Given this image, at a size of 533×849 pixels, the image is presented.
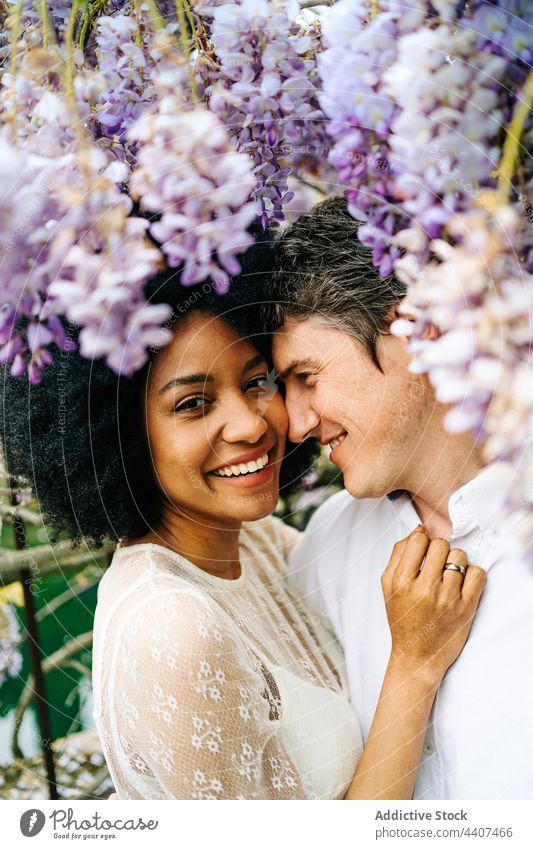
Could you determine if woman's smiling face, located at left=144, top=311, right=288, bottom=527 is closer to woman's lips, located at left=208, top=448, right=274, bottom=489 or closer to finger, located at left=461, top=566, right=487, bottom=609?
woman's lips, located at left=208, top=448, right=274, bottom=489

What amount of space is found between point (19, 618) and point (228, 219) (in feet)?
2.03

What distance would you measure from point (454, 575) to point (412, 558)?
0.05 meters

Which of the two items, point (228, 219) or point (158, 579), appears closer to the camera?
point (228, 219)

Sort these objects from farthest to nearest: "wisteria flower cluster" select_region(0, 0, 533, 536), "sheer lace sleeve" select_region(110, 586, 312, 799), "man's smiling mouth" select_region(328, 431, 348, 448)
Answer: "man's smiling mouth" select_region(328, 431, 348, 448) → "sheer lace sleeve" select_region(110, 586, 312, 799) → "wisteria flower cluster" select_region(0, 0, 533, 536)

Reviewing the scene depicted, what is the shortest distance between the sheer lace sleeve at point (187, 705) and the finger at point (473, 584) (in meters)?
0.24

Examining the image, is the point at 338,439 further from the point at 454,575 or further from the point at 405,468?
the point at 454,575

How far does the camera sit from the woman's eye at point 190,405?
0.84 metres

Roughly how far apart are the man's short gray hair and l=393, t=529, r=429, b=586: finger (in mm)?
201

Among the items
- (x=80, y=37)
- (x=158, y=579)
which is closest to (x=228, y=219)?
(x=80, y=37)

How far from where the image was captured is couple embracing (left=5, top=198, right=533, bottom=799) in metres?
0.80

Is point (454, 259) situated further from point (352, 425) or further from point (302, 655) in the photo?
point (302, 655)

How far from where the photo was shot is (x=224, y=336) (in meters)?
0.83

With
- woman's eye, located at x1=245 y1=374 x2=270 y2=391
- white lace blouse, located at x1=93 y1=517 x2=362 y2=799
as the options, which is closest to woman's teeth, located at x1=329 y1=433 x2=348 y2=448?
woman's eye, located at x1=245 y1=374 x2=270 y2=391
